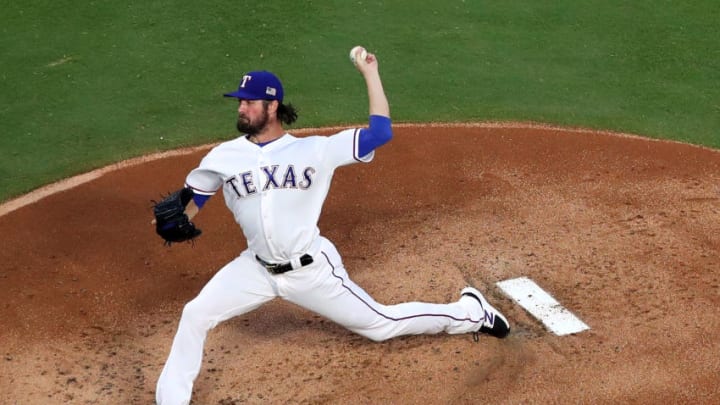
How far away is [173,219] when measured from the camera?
5.16 metres

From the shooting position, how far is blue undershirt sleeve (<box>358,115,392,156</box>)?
5047 millimetres

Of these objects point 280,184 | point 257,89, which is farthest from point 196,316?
point 257,89

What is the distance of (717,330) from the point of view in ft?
19.0

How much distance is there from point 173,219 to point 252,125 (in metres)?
0.66

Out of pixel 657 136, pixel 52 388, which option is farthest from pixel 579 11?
pixel 52 388

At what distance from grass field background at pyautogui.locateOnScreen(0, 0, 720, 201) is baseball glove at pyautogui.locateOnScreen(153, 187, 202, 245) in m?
3.13

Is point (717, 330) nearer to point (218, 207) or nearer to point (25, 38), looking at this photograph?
point (218, 207)

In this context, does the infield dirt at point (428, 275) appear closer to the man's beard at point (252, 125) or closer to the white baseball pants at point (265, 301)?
the white baseball pants at point (265, 301)

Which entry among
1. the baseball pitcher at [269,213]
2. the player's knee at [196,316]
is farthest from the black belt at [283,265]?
the player's knee at [196,316]

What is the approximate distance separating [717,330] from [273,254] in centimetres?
271

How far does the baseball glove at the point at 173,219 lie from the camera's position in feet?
16.9

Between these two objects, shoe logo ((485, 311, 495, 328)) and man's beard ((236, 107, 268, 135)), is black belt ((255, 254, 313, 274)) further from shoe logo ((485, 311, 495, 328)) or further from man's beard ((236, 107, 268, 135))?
shoe logo ((485, 311, 495, 328))

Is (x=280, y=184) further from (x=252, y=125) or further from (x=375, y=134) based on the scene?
(x=375, y=134)

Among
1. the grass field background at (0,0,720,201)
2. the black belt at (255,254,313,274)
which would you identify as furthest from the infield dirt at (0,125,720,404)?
the black belt at (255,254,313,274)
